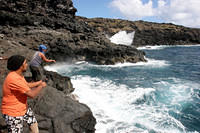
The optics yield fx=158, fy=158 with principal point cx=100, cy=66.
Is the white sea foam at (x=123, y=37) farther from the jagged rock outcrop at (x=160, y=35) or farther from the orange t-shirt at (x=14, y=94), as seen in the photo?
the orange t-shirt at (x=14, y=94)

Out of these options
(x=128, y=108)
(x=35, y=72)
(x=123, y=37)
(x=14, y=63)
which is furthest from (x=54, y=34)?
(x=123, y=37)

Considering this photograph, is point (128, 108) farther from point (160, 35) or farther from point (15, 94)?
point (160, 35)

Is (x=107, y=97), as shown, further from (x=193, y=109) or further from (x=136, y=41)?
(x=136, y=41)

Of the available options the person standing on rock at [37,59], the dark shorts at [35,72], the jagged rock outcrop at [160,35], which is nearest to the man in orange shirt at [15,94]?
the person standing on rock at [37,59]

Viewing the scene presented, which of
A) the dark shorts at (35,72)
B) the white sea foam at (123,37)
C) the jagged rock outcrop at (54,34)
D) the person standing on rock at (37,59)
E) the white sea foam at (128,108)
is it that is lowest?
the white sea foam at (128,108)

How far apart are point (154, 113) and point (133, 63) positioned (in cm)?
1763

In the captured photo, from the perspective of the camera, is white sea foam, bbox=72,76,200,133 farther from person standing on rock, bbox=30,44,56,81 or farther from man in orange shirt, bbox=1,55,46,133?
man in orange shirt, bbox=1,55,46,133

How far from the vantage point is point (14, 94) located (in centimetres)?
269

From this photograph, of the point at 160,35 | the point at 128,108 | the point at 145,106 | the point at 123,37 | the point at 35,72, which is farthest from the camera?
the point at 160,35

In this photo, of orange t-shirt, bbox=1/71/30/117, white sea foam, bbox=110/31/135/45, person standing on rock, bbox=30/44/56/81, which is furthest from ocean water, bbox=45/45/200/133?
white sea foam, bbox=110/31/135/45

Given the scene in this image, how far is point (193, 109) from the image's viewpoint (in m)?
10.2

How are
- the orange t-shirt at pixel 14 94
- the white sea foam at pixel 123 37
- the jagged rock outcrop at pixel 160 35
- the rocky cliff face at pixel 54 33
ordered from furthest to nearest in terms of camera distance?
the jagged rock outcrop at pixel 160 35 < the white sea foam at pixel 123 37 < the rocky cliff face at pixel 54 33 < the orange t-shirt at pixel 14 94

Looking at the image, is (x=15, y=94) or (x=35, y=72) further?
(x=35, y=72)

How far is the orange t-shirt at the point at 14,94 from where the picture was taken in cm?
263
